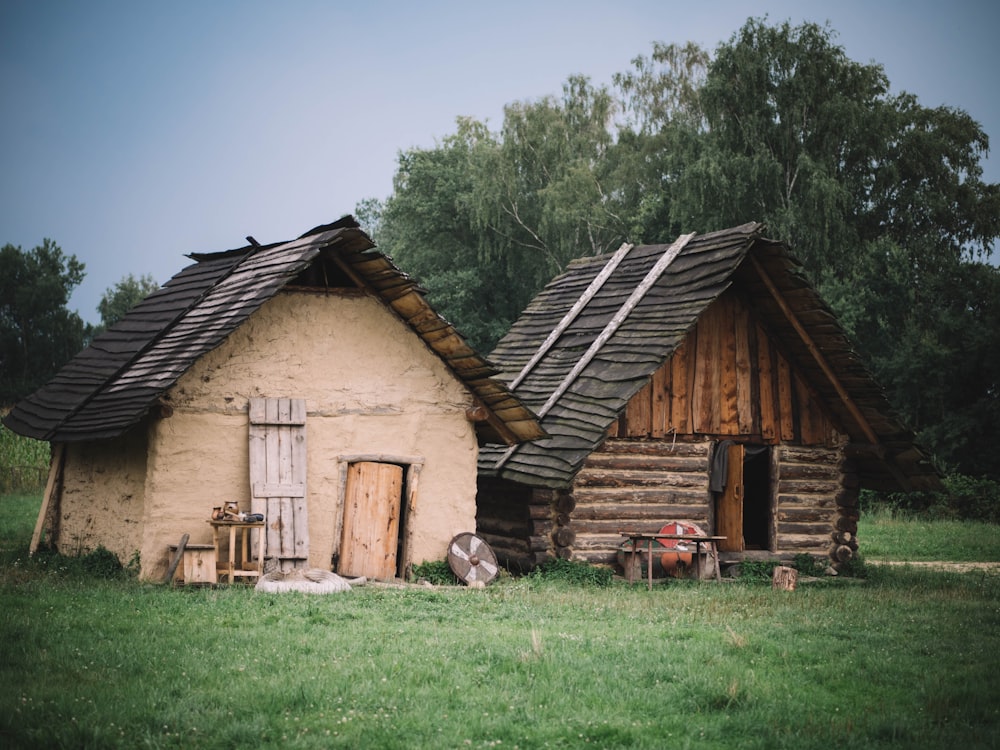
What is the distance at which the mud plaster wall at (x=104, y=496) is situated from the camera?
1484cm

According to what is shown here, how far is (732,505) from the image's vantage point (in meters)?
18.6

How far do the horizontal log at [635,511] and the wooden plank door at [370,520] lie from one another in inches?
126

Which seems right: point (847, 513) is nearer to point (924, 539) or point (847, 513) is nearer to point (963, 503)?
point (924, 539)

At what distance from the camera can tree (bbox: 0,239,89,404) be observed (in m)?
54.5

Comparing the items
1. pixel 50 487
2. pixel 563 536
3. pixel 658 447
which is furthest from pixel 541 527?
pixel 50 487

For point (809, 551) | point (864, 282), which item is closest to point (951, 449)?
point (864, 282)

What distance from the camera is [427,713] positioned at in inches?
303

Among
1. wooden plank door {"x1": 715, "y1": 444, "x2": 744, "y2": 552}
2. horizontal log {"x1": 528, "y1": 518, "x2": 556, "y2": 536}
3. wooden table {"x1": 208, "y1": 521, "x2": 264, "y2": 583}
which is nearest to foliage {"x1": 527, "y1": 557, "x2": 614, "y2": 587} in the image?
horizontal log {"x1": 528, "y1": 518, "x2": 556, "y2": 536}

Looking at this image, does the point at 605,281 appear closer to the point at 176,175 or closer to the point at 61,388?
the point at 61,388

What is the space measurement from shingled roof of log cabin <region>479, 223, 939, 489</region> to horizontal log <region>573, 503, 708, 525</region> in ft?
4.04

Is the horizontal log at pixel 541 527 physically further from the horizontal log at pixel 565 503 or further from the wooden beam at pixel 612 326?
the wooden beam at pixel 612 326

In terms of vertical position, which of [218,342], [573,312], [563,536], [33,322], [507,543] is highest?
[33,322]

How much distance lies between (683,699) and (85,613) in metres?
6.18

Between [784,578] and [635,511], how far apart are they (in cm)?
255
